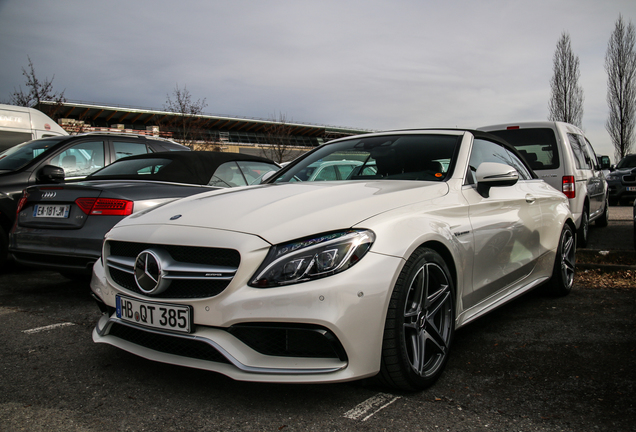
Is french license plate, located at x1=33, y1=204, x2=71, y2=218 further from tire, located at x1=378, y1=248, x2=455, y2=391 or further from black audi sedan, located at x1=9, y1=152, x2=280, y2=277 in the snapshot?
tire, located at x1=378, y1=248, x2=455, y2=391

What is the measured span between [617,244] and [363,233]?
684 cm

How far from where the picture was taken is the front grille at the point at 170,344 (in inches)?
90.0

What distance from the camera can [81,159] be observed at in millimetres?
6309

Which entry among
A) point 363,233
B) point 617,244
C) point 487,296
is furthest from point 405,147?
point 617,244

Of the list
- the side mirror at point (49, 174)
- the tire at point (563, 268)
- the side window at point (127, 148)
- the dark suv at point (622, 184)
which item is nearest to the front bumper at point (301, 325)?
the tire at point (563, 268)

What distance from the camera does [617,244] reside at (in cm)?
760

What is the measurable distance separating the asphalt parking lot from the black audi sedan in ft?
2.66

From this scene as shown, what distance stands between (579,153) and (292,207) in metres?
6.44

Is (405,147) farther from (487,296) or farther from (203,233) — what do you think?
(203,233)

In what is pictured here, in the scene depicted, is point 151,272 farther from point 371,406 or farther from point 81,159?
point 81,159

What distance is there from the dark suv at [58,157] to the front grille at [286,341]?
13.7 ft

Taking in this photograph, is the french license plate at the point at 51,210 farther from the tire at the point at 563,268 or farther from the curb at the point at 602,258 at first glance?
the curb at the point at 602,258

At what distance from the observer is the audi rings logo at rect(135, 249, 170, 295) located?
2398 millimetres

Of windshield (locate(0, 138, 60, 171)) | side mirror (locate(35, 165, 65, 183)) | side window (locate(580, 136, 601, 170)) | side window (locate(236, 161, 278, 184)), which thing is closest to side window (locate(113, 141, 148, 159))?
windshield (locate(0, 138, 60, 171))
